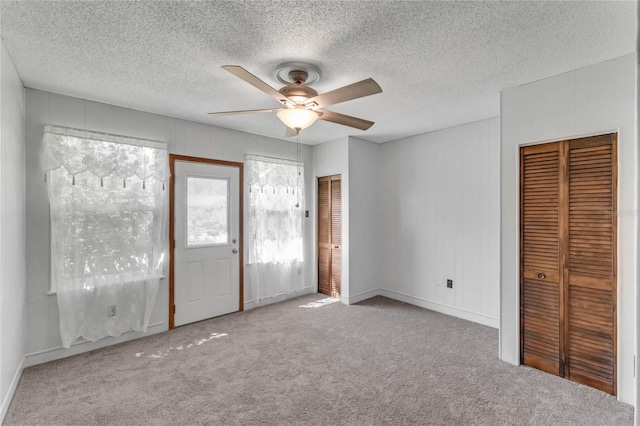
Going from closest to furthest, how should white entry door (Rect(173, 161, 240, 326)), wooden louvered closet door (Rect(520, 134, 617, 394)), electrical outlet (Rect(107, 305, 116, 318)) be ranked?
wooden louvered closet door (Rect(520, 134, 617, 394)) < electrical outlet (Rect(107, 305, 116, 318)) < white entry door (Rect(173, 161, 240, 326))

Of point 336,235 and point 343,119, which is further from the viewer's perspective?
point 336,235

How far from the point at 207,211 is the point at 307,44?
8.79 ft

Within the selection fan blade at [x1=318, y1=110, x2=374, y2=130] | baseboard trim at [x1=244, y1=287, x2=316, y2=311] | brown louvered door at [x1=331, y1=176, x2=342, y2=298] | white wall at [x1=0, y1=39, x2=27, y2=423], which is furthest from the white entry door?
fan blade at [x1=318, y1=110, x2=374, y2=130]

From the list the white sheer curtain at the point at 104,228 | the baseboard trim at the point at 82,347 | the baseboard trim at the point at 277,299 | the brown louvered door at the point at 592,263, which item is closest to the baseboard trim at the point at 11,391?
the baseboard trim at the point at 82,347

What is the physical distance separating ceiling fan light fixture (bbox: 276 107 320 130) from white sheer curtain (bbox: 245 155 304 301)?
A: 2151mm

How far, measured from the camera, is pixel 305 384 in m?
2.60

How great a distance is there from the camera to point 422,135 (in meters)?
4.63

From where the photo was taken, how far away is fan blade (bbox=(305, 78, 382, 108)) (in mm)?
2018

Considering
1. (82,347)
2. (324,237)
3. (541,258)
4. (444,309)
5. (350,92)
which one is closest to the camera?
(350,92)

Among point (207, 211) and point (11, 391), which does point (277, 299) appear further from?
point (11, 391)

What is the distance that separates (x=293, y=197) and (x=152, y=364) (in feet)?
9.56

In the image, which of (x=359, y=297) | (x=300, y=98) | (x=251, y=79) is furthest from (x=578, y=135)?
(x=359, y=297)

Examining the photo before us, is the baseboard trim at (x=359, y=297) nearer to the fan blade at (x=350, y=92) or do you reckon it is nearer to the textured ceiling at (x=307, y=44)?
the textured ceiling at (x=307, y=44)

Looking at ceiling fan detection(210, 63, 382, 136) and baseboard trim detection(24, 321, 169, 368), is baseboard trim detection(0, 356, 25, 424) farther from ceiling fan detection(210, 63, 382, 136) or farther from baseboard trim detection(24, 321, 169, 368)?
ceiling fan detection(210, 63, 382, 136)
